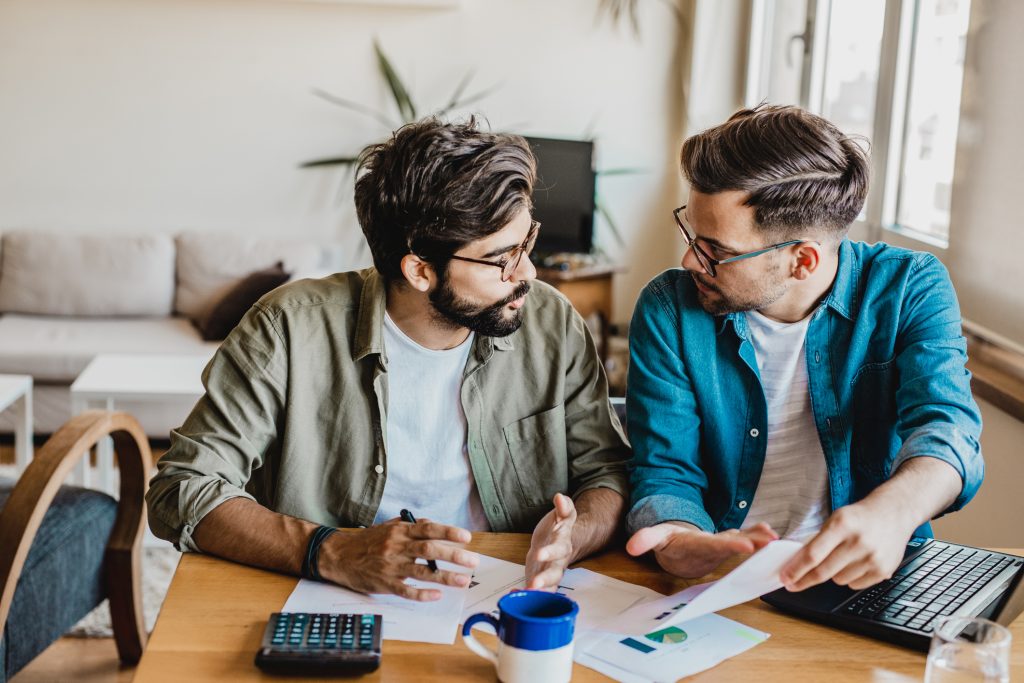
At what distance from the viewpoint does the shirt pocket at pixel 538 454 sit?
172cm

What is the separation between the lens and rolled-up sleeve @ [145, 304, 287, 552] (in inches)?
58.0

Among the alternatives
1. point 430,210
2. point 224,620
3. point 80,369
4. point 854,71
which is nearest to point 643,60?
point 854,71

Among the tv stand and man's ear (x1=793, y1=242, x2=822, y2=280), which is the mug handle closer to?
man's ear (x1=793, y1=242, x2=822, y2=280)

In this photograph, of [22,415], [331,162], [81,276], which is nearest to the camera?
[22,415]

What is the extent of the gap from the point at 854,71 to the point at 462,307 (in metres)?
2.63

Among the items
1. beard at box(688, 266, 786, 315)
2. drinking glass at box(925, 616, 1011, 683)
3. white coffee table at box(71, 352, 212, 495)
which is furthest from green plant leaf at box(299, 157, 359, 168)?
drinking glass at box(925, 616, 1011, 683)

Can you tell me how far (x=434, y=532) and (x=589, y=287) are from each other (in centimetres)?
344

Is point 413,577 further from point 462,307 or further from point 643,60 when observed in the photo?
point 643,60

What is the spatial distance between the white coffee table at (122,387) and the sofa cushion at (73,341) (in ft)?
2.06

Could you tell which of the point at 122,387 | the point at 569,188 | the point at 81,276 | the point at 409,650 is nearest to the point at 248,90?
the point at 81,276

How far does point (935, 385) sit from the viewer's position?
1.50m

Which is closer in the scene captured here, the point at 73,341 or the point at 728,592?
the point at 728,592

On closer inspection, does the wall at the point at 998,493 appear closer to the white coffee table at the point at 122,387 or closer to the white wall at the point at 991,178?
the white wall at the point at 991,178

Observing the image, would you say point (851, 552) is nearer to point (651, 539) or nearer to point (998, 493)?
point (651, 539)
